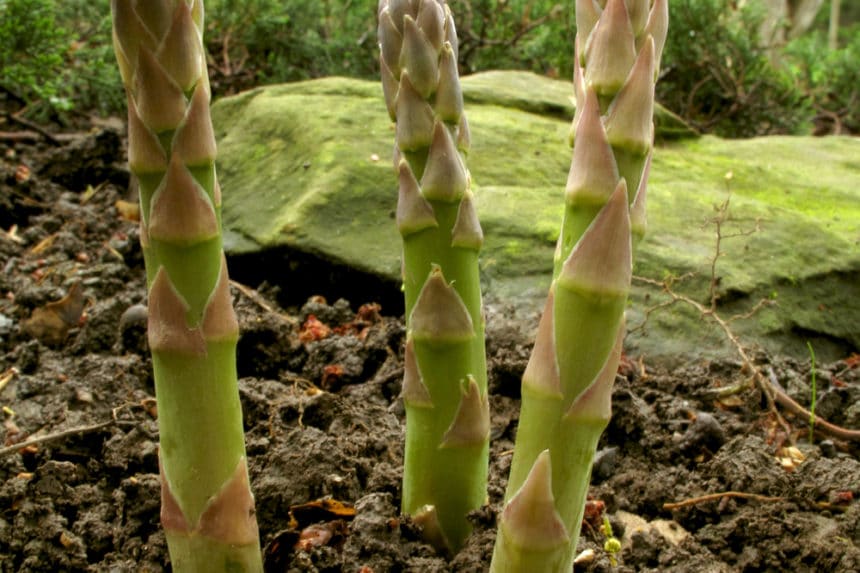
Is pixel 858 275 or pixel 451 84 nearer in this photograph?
pixel 451 84

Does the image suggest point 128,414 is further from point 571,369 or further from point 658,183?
point 658,183

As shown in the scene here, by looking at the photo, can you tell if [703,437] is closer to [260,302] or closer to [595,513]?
[595,513]

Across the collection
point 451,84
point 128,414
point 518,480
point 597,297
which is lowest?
point 128,414

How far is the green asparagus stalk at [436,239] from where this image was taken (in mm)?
1758

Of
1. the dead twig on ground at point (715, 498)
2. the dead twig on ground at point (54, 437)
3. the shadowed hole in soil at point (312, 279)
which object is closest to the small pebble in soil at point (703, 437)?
the dead twig on ground at point (715, 498)

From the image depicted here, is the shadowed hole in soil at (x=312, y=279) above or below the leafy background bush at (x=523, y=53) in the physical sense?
below

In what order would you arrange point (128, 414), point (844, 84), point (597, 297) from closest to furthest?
point (597, 297)
point (128, 414)
point (844, 84)

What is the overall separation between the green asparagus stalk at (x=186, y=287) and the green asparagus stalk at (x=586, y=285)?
550mm

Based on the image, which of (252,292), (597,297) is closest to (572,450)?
(597,297)

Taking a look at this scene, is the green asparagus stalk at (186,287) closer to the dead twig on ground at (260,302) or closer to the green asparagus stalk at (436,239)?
the green asparagus stalk at (436,239)

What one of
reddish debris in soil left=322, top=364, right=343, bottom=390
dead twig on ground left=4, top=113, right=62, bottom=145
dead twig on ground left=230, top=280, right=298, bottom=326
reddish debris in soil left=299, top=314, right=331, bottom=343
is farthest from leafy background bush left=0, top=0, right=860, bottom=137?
reddish debris in soil left=322, top=364, right=343, bottom=390

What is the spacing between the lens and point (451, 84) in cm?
178

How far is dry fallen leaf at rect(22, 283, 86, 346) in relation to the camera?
3.46 metres

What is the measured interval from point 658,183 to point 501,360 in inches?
82.4
